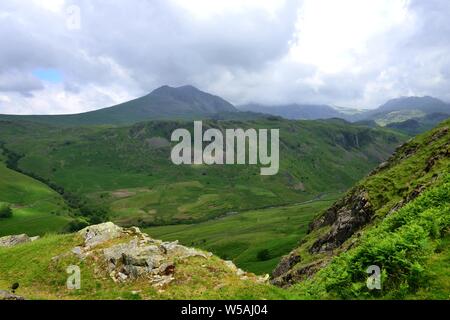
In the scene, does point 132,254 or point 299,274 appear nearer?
point 132,254

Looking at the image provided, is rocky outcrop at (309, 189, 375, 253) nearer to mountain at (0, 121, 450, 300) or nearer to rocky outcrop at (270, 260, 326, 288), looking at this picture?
mountain at (0, 121, 450, 300)

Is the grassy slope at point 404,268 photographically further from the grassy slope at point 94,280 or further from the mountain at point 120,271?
the mountain at point 120,271

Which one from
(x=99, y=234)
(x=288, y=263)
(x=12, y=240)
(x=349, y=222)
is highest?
(x=99, y=234)

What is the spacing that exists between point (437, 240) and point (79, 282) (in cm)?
3119

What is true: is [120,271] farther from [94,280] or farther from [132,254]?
[94,280]

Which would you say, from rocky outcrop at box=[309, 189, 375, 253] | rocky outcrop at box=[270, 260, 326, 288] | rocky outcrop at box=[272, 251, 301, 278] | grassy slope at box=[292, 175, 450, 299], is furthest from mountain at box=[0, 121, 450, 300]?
rocky outcrop at box=[272, 251, 301, 278]

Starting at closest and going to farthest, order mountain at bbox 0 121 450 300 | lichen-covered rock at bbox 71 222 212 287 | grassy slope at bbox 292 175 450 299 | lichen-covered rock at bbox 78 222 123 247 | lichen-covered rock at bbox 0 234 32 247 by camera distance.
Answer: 1. grassy slope at bbox 292 175 450 299
2. mountain at bbox 0 121 450 300
3. lichen-covered rock at bbox 71 222 212 287
4. lichen-covered rock at bbox 78 222 123 247
5. lichen-covered rock at bbox 0 234 32 247

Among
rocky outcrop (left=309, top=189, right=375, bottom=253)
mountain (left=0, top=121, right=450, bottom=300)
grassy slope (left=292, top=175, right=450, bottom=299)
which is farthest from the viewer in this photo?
rocky outcrop (left=309, top=189, right=375, bottom=253)

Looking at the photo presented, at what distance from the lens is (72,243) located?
48.2 metres

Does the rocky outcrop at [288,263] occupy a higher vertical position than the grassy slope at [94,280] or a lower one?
lower

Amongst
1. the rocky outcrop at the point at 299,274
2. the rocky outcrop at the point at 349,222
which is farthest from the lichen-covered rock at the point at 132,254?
the rocky outcrop at the point at 349,222

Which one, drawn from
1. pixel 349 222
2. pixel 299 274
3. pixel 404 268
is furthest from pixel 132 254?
pixel 349 222

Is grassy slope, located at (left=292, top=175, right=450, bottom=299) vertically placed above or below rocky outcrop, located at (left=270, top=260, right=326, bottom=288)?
above
